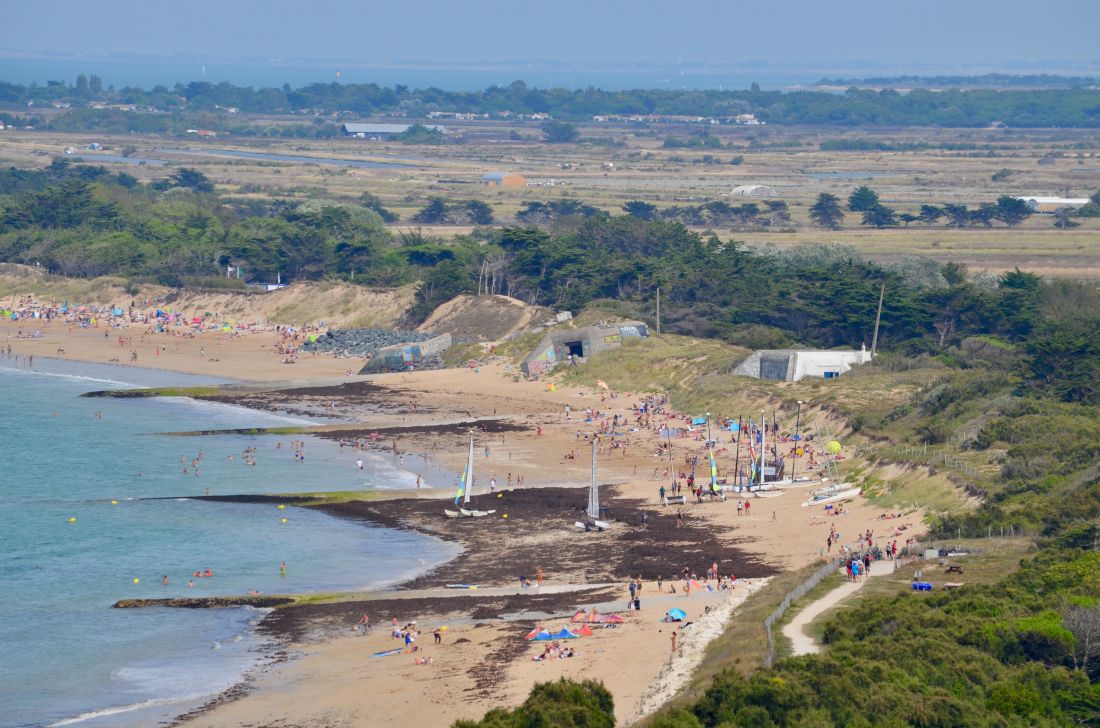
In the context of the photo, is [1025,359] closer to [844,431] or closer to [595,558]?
[844,431]

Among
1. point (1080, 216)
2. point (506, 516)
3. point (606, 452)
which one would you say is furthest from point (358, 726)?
point (1080, 216)

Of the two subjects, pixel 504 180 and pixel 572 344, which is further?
pixel 504 180

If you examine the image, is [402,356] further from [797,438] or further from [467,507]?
[467,507]

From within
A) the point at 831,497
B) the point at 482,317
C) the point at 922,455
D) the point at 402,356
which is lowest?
the point at 402,356

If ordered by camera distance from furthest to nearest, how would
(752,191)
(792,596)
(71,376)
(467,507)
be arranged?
(752,191), (71,376), (467,507), (792,596)

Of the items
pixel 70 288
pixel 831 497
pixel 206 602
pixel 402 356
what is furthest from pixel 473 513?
pixel 70 288

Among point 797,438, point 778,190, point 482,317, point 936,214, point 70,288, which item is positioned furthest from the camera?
point 778,190
